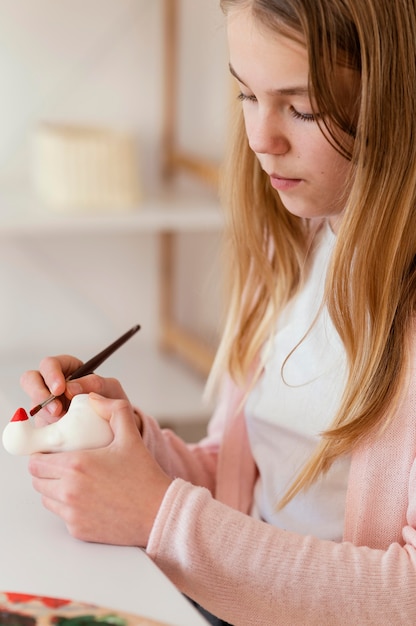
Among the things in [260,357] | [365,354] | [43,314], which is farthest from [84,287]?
[365,354]

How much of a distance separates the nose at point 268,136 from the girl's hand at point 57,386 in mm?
230

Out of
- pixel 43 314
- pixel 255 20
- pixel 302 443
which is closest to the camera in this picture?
pixel 255 20

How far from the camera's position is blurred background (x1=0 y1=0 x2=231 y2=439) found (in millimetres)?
2266

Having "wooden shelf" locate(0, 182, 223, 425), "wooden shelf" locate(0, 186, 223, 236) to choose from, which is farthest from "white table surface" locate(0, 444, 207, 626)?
"wooden shelf" locate(0, 186, 223, 236)

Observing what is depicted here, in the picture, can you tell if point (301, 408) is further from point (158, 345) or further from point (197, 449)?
point (158, 345)

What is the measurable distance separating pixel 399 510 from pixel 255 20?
396 millimetres

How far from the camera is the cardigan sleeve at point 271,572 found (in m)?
0.74

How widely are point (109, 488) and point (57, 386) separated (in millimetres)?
127

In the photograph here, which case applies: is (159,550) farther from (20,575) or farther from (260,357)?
(260,357)

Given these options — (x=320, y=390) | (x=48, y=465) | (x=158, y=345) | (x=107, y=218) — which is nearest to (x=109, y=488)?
(x=48, y=465)

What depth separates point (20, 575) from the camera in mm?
678

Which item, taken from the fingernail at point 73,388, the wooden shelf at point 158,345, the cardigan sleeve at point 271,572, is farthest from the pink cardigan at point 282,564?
the wooden shelf at point 158,345

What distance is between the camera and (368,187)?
798 millimetres

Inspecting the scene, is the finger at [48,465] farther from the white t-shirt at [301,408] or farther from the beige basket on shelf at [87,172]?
the beige basket on shelf at [87,172]
